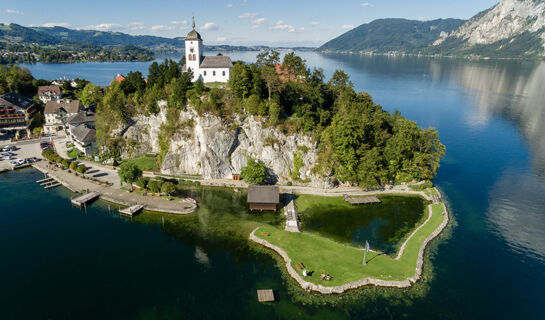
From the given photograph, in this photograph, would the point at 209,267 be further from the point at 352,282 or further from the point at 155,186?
the point at 155,186

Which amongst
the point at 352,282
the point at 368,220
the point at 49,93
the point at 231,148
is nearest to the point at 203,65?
the point at 231,148

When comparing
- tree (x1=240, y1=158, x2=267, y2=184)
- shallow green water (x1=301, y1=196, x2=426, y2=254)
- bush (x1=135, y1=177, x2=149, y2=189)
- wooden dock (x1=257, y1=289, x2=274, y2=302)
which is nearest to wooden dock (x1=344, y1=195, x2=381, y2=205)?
shallow green water (x1=301, y1=196, x2=426, y2=254)

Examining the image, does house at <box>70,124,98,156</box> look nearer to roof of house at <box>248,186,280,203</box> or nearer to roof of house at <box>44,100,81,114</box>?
roof of house at <box>44,100,81,114</box>

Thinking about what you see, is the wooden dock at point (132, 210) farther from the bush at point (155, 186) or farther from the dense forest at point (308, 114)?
the dense forest at point (308, 114)

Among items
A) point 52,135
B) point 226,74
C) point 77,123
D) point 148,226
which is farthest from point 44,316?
point 52,135

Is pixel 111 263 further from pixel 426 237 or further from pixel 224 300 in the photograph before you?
pixel 426 237

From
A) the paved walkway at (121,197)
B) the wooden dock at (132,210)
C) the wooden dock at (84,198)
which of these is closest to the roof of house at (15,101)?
the paved walkway at (121,197)
